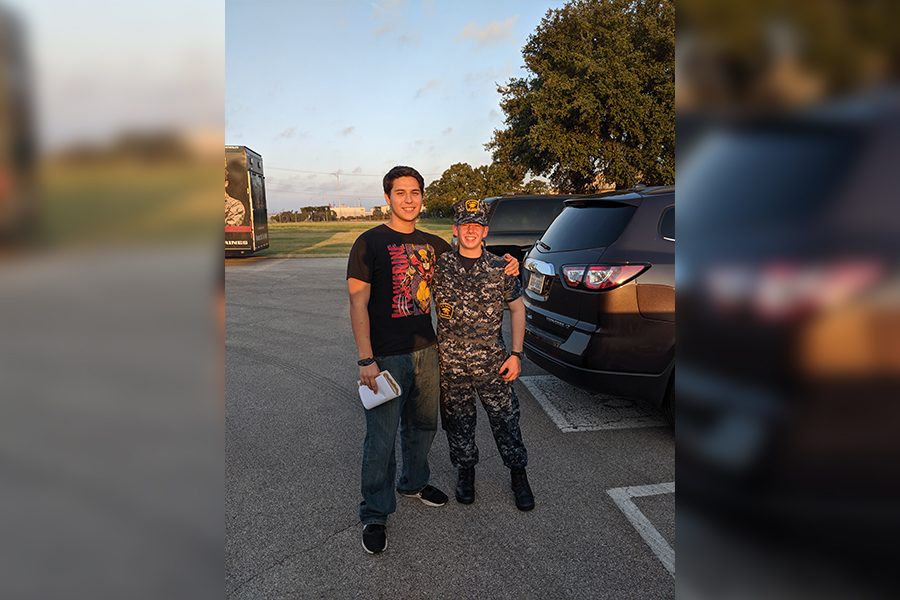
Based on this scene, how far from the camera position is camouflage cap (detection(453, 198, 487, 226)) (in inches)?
111

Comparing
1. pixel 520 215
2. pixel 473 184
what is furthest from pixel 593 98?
pixel 473 184

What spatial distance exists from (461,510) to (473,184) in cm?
4465

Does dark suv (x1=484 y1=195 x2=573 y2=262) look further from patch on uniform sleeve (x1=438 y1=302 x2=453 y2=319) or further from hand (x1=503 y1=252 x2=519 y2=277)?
patch on uniform sleeve (x1=438 y1=302 x2=453 y2=319)

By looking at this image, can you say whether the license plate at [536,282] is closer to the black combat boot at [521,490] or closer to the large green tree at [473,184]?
the black combat boot at [521,490]

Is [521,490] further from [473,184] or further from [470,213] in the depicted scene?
[473,184]

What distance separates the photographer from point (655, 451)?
3479mm

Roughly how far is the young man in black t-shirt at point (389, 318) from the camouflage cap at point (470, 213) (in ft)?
0.74

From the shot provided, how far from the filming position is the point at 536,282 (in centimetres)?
430

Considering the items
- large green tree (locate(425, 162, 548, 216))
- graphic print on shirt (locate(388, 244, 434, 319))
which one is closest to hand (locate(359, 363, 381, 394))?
graphic print on shirt (locate(388, 244, 434, 319))

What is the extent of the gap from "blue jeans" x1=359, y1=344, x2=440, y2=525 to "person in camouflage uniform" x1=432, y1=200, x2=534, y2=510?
0.11 meters
